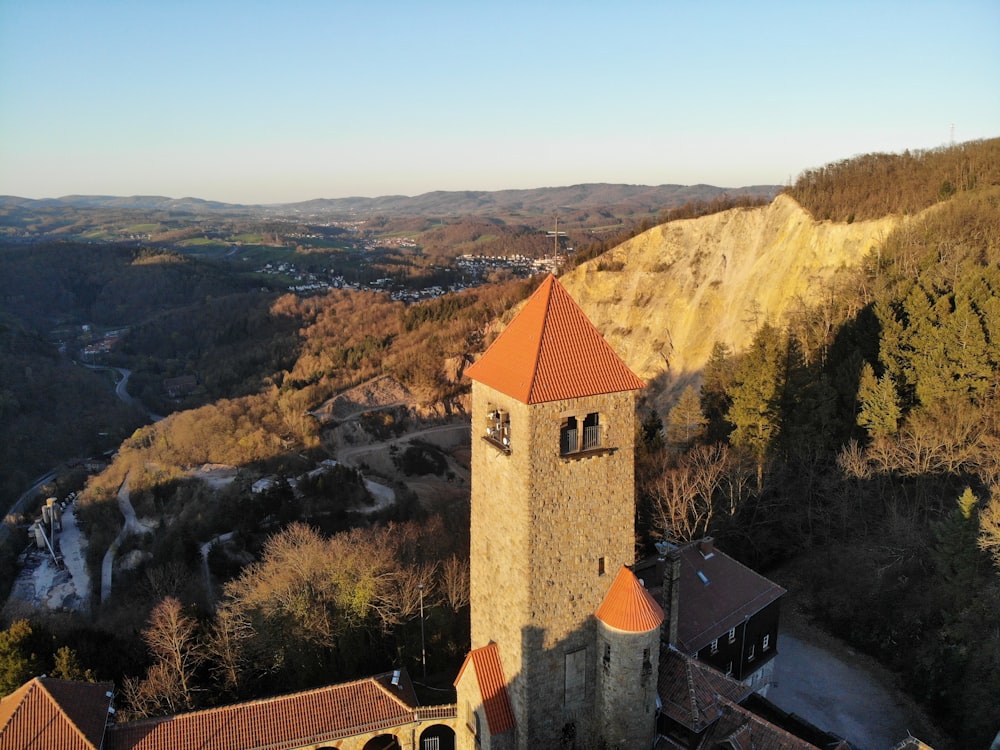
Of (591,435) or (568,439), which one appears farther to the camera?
(591,435)

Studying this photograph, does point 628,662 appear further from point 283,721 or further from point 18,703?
point 18,703

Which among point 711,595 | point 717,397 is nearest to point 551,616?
point 711,595

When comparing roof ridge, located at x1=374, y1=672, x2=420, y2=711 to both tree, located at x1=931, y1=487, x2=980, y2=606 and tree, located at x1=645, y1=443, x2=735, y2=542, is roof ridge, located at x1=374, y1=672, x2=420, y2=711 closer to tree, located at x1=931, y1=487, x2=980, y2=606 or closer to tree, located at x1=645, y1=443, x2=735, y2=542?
tree, located at x1=645, y1=443, x2=735, y2=542

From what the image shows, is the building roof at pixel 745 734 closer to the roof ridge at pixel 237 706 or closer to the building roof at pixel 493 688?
the building roof at pixel 493 688

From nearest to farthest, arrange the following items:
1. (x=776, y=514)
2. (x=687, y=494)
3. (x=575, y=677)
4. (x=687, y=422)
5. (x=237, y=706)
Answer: (x=575, y=677), (x=237, y=706), (x=687, y=494), (x=776, y=514), (x=687, y=422)

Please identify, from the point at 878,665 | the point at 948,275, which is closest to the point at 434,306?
the point at 948,275

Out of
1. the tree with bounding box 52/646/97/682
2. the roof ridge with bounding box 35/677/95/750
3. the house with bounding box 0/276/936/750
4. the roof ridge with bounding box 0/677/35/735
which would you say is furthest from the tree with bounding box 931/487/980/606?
the tree with bounding box 52/646/97/682

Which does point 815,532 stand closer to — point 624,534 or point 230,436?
point 624,534
